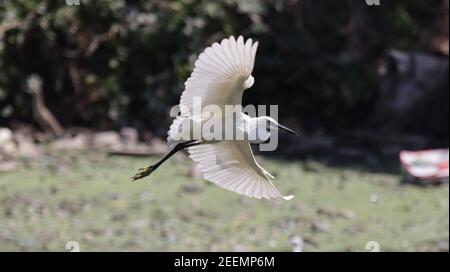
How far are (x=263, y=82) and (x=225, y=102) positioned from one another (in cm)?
429

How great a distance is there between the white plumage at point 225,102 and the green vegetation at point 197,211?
1607mm

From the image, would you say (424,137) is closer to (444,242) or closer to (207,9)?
(207,9)

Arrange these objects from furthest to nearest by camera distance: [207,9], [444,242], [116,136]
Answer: [207,9], [116,136], [444,242]

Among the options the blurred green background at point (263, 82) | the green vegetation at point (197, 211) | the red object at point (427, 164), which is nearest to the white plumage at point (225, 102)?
the green vegetation at point (197, 211)

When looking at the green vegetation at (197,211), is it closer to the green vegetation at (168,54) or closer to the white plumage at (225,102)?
the green vegetation at (168,54)

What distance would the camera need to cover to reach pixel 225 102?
111 inches

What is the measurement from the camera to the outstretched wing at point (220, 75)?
106 inches

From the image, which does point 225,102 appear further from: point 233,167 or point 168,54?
point 168,54

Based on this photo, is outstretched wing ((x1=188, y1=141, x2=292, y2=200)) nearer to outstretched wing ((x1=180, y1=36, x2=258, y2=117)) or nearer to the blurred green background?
outstretched wing ((x1=180, y1=36, x2=258, y2=117))

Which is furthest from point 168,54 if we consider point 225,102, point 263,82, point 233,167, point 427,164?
point 225,102

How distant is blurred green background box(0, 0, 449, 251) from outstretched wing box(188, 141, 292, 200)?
2.47 m

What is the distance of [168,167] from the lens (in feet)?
20.0

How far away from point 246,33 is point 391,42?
43.6 inches
